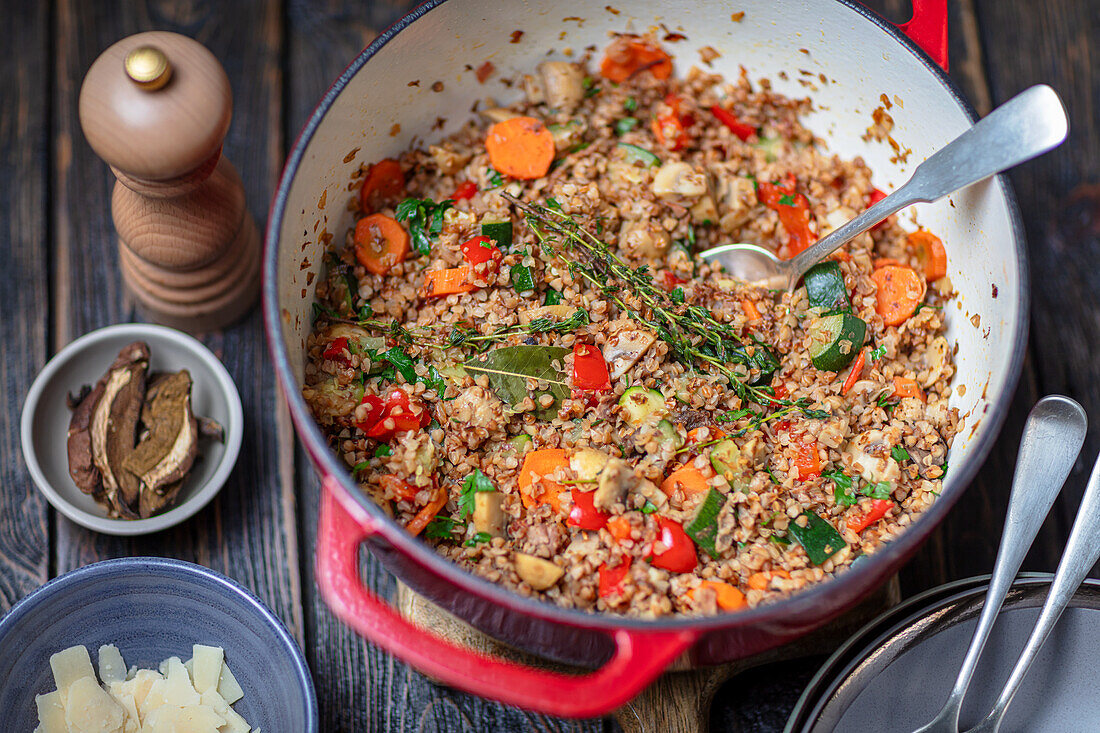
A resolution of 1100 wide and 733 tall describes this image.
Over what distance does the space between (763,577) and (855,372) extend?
0.51 m

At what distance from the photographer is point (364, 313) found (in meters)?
1.92

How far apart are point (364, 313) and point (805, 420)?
955 millimetres

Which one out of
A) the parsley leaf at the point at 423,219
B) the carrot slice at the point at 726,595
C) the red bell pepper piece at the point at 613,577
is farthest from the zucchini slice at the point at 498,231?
the carrot slice at the point at 726,595

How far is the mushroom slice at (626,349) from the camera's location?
181 centimetres

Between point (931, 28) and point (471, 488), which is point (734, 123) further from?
point (471, 488)

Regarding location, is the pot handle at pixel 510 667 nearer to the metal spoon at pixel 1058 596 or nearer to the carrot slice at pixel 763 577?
the carrot slice at pixel 763 577

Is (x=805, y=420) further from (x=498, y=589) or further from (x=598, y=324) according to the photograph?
(x=498, y=589)

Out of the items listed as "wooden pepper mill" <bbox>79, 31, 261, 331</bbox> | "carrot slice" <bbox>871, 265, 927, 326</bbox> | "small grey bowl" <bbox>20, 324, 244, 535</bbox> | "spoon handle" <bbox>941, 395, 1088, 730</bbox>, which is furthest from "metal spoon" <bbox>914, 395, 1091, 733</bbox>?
"wooden pepper mill" <bbox>79, 31, 261, 331</bbox>

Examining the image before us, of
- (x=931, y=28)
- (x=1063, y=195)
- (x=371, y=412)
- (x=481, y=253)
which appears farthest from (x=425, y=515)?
(x=1063, y=195)

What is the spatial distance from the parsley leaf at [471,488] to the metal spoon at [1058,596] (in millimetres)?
1105

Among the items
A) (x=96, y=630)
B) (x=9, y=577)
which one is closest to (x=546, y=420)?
(x=96, y=630)

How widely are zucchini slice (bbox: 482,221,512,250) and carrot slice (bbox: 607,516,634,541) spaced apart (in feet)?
2.09

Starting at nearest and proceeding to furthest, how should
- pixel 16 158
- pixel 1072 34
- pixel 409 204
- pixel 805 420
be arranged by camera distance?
pixel 805 420 → pixel 409 204 → pixel 16 158 → pixel 1072 34

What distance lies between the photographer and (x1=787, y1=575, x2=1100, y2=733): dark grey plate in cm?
179
